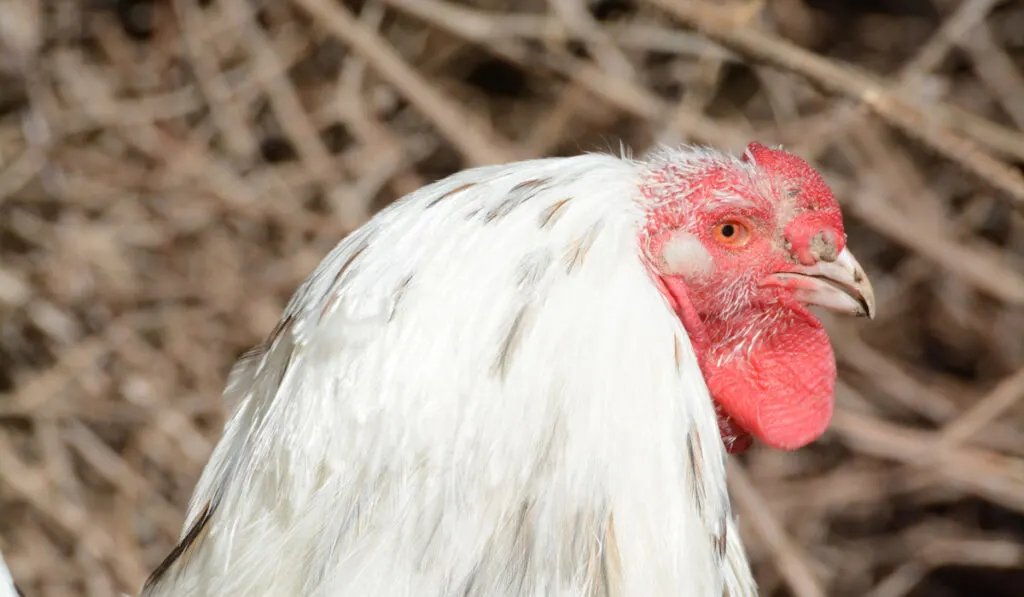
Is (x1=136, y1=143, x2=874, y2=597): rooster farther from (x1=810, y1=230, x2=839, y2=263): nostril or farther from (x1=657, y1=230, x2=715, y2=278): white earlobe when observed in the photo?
(x1=810, y1=230, x2=839, y2=263): nostril

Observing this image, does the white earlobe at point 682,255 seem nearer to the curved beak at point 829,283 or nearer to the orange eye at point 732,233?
the orange eye at point 732,233

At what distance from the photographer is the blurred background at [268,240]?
4266mm

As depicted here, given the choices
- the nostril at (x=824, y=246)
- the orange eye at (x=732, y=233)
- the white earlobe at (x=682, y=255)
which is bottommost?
the nostril at (x=824, y=246)

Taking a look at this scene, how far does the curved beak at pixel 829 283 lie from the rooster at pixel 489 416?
0.60 feet

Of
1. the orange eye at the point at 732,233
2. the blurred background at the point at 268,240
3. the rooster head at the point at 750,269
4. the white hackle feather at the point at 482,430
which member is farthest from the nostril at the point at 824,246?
the blurred background at the point at 268,240

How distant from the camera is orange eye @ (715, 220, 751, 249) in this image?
168cm

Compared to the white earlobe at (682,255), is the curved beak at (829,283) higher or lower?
lower

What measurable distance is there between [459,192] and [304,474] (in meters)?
0.49

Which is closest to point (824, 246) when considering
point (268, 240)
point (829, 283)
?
point (829, 283)

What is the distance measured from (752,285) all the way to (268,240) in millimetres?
3235

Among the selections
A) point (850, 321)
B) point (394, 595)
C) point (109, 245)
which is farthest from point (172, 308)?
point (394, 595)

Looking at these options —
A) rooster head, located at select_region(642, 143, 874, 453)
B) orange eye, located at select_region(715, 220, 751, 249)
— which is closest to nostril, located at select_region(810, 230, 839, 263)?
rooster head, located at select_region(642, 143, 874, 453)

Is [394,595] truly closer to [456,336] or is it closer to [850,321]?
[456,336]

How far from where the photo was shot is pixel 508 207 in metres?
1.53
